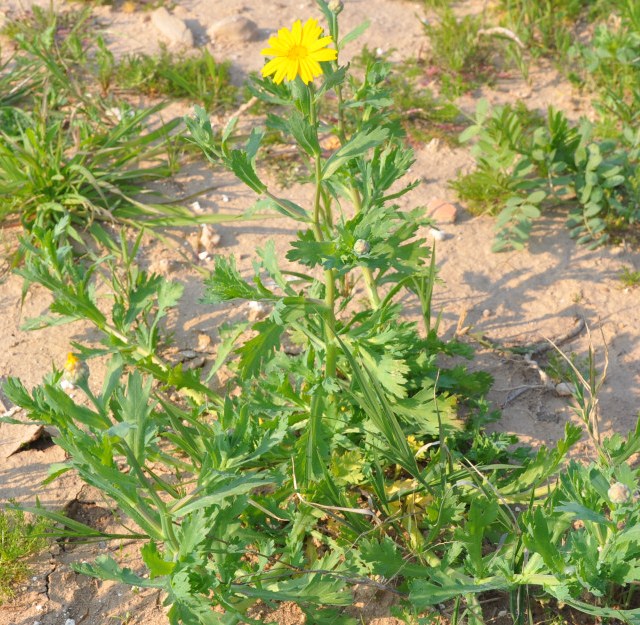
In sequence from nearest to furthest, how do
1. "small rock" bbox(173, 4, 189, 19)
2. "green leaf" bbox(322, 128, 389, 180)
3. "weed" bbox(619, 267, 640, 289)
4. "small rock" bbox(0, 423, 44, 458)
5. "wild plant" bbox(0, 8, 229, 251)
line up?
"green leaf" bbox(322, 128, 389, 180) → "small rock" bbox(0, 423, 44, 458) → "weed" bbox(619, 267, 640, 289) → "wild plant" bbox(0, 8, 229, 251) → "small rock" bbox(173, 4, 189, 19)

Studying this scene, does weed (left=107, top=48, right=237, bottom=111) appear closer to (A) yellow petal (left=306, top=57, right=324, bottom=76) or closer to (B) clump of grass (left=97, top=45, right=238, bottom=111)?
(B) clump of grass (left=97, top=45, right=238, bottom=111)

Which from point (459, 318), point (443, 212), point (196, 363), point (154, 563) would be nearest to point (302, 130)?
point (154, 563)

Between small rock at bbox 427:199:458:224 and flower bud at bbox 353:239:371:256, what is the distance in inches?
61.6

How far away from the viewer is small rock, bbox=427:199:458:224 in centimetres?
379

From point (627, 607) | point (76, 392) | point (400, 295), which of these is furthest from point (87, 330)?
point (627, 607)

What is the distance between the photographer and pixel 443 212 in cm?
380

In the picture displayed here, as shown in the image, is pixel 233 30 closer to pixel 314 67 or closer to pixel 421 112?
pixel 421 112

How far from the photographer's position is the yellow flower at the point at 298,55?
2178mm

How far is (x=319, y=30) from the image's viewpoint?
2262mm

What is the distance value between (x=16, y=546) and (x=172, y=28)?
3164mm

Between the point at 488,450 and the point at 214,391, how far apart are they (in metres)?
1.04

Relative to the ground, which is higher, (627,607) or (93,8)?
(93,8)

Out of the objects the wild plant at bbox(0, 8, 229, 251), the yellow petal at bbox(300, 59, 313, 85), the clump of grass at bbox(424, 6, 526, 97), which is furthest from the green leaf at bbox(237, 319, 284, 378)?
the clump of grass at bbox(424, 6, 526, 97)

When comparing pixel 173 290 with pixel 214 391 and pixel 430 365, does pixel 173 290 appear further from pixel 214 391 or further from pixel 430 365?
pixel 430 365
